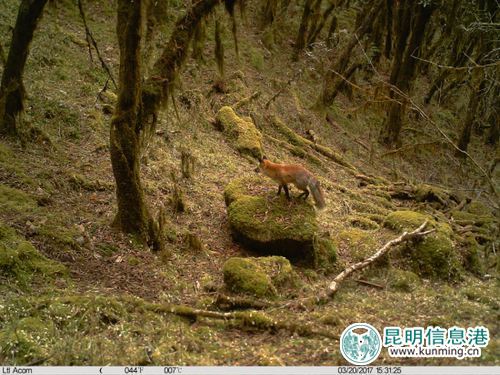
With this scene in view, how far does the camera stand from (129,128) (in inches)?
345

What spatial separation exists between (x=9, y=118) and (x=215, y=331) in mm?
7172

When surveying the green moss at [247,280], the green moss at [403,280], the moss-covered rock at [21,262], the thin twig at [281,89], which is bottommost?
the moss-covered rock at [21,262]

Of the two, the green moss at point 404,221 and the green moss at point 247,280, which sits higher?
the green moss at point 404,221

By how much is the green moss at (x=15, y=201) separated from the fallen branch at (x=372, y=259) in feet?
17.2

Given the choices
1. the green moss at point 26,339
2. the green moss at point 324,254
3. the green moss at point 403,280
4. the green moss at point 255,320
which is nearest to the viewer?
the green moss at point 26,339

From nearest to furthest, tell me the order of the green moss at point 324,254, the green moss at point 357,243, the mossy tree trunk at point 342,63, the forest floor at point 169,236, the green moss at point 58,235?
the forest floor at point 169,236 → the green moss at point 58,235 → the green moss at point 324,254 → the green moss at point 357,243 → the mossy tree trunk at point 342,63

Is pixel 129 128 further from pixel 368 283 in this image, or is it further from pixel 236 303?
pixel 368 283

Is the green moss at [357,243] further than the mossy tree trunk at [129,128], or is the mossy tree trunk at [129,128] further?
the green moss at [357,243]

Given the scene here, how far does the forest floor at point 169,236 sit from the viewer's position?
619 cm

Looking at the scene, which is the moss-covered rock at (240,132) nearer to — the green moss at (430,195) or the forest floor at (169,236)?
the forest floor at (169,236)

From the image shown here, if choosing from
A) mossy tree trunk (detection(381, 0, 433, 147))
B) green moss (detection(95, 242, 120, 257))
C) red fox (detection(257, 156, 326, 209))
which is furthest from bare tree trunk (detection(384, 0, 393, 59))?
green moss (detection(95, 242, 120, 257))

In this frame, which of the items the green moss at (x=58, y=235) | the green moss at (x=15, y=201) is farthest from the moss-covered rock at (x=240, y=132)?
the green moss at (x=58, y=235)

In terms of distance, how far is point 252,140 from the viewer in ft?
49.5

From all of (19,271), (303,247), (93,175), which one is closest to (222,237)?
(303,247)
